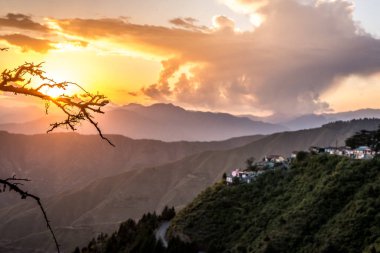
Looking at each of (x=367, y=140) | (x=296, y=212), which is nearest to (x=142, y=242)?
(x=296, y=212)

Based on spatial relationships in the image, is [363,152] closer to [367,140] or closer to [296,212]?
[367,140]

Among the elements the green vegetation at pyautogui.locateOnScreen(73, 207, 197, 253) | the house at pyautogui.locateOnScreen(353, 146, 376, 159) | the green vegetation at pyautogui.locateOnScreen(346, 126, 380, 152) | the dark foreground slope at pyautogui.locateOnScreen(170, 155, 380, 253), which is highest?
the green vegetation at pyautogui.locateOnScreen(346, 126, 380, 152)

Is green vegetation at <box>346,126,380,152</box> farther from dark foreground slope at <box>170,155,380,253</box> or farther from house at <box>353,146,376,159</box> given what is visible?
dark foreground slope at <box>170,155,380,253</box>

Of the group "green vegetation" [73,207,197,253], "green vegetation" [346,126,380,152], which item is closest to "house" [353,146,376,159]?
"green vegetation" [346,126,380,152]

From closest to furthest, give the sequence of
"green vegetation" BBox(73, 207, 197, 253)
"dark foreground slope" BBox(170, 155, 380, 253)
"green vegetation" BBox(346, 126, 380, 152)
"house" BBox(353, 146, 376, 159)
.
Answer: "dark foreground slope" BBox(170, 155, 380, 253) → "green vegetation" BBox(73, 207, 197, 253) → "house" BBox(353, 146, 376, 159) → "green vegetation" BBox(346, 126, 380, 152)

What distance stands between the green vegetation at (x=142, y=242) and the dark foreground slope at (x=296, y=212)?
726 cm

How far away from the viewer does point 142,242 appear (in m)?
92.7

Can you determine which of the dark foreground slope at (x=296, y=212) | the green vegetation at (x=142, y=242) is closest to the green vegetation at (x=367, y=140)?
the dark foreground slope at (x=296, y=212)

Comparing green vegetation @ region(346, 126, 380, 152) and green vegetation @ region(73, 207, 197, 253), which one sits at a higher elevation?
green vegetation @ region(346, 126, 380, 152)

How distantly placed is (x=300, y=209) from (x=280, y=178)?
2477cm

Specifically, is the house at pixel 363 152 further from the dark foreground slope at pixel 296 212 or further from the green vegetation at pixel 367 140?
the dark foreground slope at pixel 296 212

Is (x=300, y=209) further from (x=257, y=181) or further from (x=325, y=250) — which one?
(x=257, y=181)

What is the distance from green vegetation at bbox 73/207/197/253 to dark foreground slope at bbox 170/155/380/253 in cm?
726

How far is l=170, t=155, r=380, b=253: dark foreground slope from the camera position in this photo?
68.2 m
